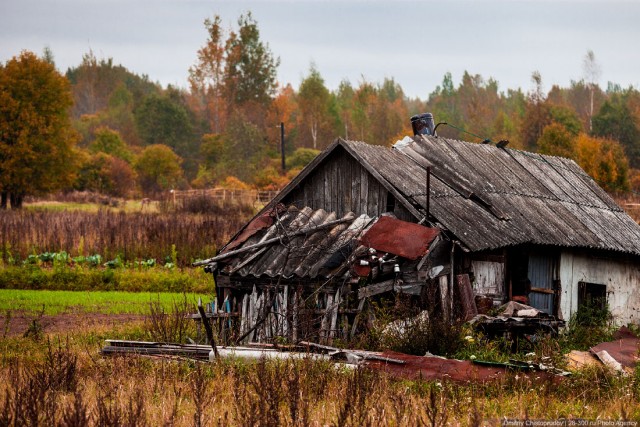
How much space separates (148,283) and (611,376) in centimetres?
1625

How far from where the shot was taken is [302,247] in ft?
53.9

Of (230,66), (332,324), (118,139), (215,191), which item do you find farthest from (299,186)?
(230,66)

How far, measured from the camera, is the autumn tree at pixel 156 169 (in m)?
64.9

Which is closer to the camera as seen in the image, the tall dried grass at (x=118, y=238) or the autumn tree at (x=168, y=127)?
the tall dried grass at (x=118, y=238)

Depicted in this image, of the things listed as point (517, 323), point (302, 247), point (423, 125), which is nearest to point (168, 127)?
point (423, 125)

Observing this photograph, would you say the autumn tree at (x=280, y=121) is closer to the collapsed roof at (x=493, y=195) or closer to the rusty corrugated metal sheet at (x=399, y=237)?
the collapsed roof at (x=493, y=195)

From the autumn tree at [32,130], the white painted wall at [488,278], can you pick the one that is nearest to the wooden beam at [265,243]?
the white painted wall at [488,278]

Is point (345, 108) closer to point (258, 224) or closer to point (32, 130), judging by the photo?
point (32, 130)

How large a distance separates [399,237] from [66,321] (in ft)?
25.5

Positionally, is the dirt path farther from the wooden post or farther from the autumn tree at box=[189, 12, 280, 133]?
the autumn tree at box=[189, 12, 280, 133]

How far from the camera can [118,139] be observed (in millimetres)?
69062

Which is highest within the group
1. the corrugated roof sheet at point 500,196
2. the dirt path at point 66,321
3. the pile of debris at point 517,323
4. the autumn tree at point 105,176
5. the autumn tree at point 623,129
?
the autumn tree at point 623,129

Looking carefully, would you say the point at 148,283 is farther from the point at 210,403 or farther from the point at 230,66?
the point at 230,66

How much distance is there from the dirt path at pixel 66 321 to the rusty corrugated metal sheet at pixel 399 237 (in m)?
5.70
